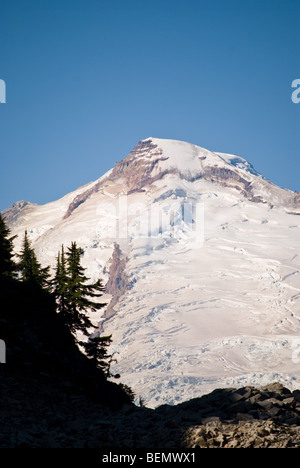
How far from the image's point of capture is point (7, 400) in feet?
62.3

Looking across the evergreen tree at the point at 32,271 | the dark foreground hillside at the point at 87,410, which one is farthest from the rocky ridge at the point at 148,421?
the evergreen tree at the point at 32,271

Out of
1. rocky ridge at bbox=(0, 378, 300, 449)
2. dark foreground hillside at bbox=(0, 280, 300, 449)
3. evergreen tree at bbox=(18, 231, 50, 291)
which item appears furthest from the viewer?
evergreen tree at bbox=(18, 231, 50, 291)

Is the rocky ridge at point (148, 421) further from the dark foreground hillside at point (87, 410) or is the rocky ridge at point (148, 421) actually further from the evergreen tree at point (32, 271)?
the evergreen tree at point (32, 271)

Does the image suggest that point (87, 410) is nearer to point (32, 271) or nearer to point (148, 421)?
point (148, 421)

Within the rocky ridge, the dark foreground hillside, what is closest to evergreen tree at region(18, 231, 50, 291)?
the dark foreground hillside

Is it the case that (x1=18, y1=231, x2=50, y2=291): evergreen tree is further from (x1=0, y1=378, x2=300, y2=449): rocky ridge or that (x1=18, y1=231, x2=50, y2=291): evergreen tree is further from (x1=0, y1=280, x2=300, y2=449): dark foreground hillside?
(x1=0, y1=378, x2=300, y2=449): rocky ridge

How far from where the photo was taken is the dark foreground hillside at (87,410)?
1600 centimetres

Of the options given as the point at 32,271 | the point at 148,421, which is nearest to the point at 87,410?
the point at 148,421

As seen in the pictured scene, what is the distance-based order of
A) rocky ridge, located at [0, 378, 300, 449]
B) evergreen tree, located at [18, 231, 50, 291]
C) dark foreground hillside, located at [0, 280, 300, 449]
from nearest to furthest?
1. rocky ridge, located at [0, 378, 300, 449]
2. dark foreground hillside, located at [0, 280, 300, 449]
3. evergreen tree, located at [18, 231, 50, 291]

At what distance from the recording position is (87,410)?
21.0 m

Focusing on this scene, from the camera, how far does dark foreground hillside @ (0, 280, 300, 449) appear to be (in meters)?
16.0
